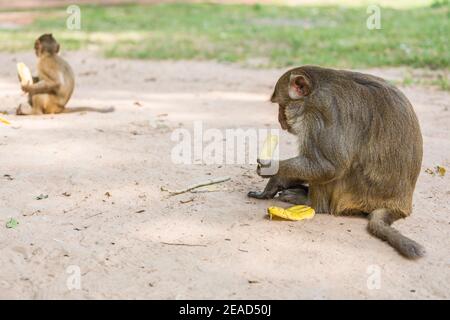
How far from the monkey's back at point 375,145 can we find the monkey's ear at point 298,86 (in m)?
0.14

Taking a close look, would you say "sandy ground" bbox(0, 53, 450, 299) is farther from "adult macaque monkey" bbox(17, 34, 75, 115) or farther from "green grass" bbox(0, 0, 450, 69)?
"green grass" bbox(0, 0, 450, 69)

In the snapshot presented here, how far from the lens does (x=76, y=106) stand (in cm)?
870

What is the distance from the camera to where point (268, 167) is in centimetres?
503

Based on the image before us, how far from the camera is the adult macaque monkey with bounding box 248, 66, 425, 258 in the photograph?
4.79 m

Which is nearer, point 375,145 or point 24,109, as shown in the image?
point 375,145

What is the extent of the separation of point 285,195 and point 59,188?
5.90ft

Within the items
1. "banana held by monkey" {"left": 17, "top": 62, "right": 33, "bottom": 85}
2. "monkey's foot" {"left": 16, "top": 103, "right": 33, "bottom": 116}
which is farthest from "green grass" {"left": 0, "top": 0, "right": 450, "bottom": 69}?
"monkey's foot" {"left": 16, "top": 103, "right": 33, "bottom": 116}

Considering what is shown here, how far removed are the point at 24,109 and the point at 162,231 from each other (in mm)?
3999

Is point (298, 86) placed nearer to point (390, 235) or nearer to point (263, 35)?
point (390, 235)

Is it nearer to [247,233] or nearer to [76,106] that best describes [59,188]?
[247,233]

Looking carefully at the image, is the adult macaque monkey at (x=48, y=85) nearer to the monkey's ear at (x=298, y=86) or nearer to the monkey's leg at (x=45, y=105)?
the monkey's leg at (x=45, y=105)

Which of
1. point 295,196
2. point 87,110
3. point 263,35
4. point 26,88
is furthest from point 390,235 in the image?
point 263,35

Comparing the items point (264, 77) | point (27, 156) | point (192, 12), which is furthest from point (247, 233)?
point (192, 12)

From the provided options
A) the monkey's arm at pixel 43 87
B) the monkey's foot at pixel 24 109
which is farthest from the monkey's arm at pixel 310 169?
the monkey's arm at pixel 43 87
